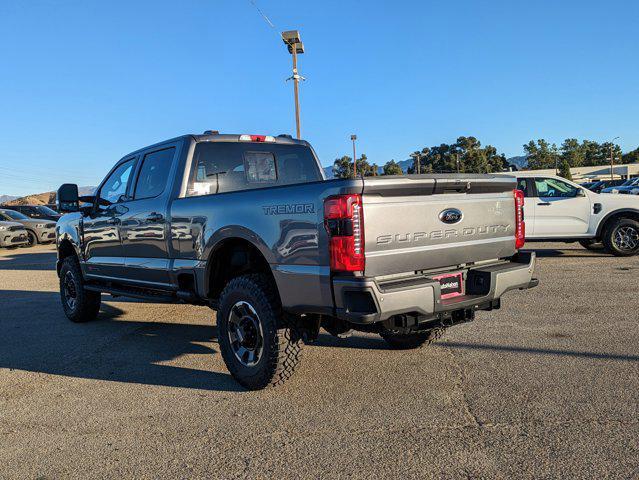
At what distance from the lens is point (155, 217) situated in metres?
5.29

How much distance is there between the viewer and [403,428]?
11.2ft

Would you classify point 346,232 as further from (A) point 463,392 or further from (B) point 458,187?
(A) point 463,392

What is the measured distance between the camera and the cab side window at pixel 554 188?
1138 cm

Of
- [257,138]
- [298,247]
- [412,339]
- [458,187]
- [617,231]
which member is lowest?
[412,339]

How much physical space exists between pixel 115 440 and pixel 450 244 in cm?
264

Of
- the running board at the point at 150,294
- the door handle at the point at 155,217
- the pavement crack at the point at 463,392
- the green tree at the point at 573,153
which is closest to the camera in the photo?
the pavement crack at the point at 463,392

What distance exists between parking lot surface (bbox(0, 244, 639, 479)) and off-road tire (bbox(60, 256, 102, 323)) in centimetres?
53

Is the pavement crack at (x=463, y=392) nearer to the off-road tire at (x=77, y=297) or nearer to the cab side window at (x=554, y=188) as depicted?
the off-road tire at (x=77, y=297)

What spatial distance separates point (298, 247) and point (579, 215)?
9455 millimetres

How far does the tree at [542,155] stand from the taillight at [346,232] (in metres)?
111

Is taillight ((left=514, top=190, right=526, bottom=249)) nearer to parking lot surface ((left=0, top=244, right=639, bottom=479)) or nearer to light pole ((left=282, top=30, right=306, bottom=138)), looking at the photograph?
parking lot surface ((left=0, top=244, right=639, bottom=479))

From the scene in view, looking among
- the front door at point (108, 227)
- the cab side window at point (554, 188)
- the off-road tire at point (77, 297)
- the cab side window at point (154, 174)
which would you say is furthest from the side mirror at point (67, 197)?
the cab side window at point (554, 188)

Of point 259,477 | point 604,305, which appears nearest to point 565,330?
point 604,305

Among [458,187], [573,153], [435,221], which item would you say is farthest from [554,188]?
[573,153]
